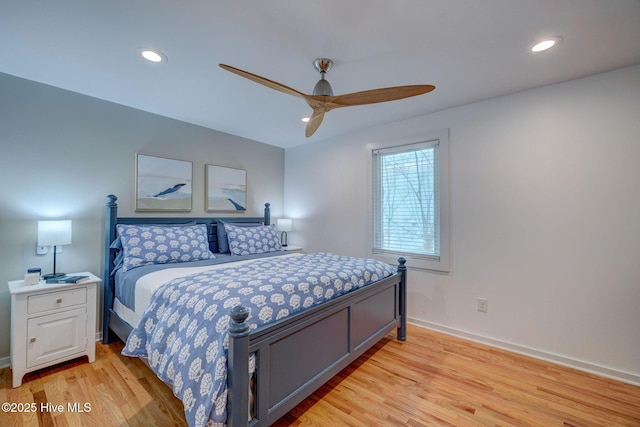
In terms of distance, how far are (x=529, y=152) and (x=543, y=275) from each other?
1.13 metres

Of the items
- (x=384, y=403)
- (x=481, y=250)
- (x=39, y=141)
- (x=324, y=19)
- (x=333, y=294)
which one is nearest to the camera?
(x=324, y=19)

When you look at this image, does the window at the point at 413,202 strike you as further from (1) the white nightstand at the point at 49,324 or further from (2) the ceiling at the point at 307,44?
(1) the white nightstand at the point at 49,324

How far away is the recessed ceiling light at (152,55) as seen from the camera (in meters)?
1.96

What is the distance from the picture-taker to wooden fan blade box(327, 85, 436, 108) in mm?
1793

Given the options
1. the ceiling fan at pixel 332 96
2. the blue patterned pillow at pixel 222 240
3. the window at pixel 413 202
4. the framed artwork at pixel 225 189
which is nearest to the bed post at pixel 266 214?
the framed artwork at pixel 225 189

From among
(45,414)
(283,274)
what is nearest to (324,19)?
(283,274)

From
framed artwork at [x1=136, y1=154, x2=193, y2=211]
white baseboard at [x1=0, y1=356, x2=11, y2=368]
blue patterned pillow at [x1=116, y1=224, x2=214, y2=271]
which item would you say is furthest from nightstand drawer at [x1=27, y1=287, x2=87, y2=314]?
framed artwork at [x1=136, y1=154, x2=193, y2=211]

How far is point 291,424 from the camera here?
1.68 m

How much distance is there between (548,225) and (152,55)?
3.55m

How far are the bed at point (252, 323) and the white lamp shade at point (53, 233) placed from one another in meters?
0.39

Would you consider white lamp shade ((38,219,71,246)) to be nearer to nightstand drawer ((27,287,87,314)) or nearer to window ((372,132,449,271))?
nightstand drawer ((27,287,87,314))

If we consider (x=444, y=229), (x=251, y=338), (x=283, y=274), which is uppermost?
(x=444, y=229)

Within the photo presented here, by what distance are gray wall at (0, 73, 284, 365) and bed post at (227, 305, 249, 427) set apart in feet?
7.82

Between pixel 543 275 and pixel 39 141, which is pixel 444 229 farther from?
pixel 39 141
